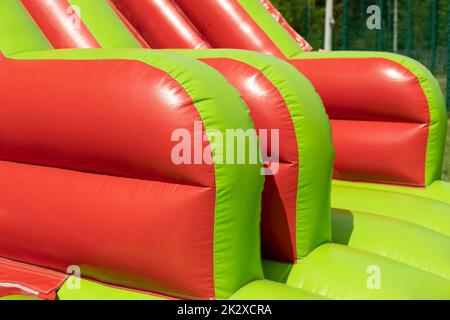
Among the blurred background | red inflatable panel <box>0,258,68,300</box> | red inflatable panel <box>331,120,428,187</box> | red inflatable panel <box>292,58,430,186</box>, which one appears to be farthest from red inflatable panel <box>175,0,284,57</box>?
the blurred background

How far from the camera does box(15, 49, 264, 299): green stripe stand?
1.34m

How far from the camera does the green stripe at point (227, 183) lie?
4.41 feet

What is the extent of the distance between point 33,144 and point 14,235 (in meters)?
0.24

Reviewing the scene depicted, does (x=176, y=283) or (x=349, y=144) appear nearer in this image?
(x=176, y=283)

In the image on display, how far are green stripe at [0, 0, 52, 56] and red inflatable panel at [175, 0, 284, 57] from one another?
40.1 inches

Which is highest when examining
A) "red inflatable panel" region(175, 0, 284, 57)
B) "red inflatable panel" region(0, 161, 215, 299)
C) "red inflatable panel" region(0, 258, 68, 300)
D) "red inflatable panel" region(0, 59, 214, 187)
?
"red inflatable panel" region(175, 0, 284, 57)

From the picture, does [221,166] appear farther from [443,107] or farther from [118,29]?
[443,107]

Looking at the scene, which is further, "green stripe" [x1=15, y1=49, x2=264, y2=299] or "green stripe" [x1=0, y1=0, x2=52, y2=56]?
"green stripe" [x1=0, y1=0, x2=52, y2=56]

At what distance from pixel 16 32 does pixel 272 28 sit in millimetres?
1235

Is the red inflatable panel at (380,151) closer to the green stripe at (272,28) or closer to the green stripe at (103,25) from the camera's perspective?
the green stripe at (272,28)

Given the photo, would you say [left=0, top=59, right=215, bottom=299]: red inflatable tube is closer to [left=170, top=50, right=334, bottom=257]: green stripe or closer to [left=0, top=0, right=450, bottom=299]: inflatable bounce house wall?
[left=0, top=0, right=450, bottom=299]: inflatable bounce house wall

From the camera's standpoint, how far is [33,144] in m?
1.58

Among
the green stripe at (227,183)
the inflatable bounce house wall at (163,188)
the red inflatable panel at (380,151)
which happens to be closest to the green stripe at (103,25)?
the inflatable bounce house wall at (163,188)
